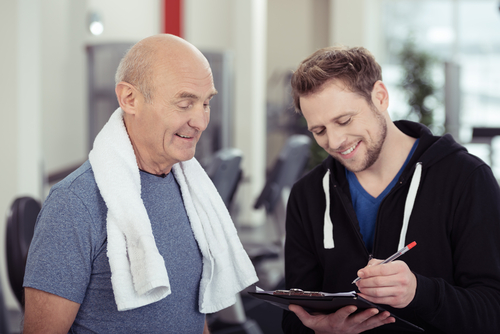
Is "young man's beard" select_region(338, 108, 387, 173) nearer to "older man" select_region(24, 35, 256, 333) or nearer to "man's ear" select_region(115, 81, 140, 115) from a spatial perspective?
"older man" select_region(24, 35, 256, 333)

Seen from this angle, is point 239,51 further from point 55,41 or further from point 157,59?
point 157,59

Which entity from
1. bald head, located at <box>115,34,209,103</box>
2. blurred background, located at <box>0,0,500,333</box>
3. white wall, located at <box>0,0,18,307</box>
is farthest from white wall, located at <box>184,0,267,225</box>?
bald head, located at <box>115,34,209,103</box>

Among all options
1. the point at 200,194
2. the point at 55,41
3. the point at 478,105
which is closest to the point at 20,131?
the point at 55,41

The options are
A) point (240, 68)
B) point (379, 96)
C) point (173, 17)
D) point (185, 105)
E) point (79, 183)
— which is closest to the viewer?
point (79, 183)

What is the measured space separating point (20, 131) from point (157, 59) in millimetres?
2187

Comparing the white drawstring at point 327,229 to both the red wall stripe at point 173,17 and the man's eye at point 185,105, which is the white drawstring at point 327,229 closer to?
the man's eye at point 185,105

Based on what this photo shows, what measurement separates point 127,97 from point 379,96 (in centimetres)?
66

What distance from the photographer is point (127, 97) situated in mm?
1292

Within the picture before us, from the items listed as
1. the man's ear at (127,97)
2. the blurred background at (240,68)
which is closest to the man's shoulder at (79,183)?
the man's ear at (127,97)

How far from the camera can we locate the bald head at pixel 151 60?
126 cm

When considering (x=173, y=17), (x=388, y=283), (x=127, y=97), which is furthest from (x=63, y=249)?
(x=173, y=17)

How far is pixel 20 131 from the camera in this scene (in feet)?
10.2

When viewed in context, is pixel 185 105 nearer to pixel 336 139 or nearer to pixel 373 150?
pixel 336 139

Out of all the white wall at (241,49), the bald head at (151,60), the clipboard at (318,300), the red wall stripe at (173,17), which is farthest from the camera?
the white wall at (241,49)
